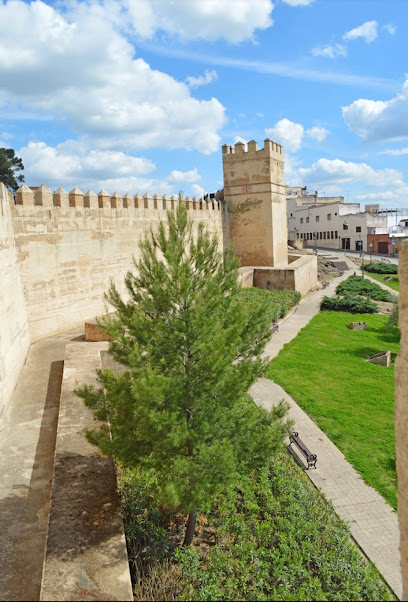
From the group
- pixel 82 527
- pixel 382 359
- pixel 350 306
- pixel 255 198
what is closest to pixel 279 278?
pixel 350 306

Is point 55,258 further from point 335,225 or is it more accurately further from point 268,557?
point 335,225

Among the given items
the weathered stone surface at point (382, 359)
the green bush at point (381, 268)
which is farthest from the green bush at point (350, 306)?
the green bush at point (381, 268)

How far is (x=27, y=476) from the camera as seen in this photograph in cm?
600

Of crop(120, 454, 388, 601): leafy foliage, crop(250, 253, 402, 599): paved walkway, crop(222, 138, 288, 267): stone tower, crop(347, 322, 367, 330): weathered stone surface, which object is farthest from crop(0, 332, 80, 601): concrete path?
crop(222, 138, 288, 267): stone tower

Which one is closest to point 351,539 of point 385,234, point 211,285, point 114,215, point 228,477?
point 228,477

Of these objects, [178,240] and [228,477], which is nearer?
[228,477]

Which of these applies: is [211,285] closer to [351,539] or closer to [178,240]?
[178,240]

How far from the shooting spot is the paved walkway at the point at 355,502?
18.6 feet

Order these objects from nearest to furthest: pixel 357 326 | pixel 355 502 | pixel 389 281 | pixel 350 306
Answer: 1. pixel 355 502
2. pixel 357 326
3. pixel 350 306
4. pixel 389 281

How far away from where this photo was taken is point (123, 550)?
14.3 feet

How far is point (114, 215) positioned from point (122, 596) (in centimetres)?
1154

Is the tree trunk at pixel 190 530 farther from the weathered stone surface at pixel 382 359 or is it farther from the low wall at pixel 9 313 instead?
the weathered stone surface at pixel 382 359

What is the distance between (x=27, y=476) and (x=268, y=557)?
3019 millimetres

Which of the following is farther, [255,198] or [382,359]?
[255,198]
